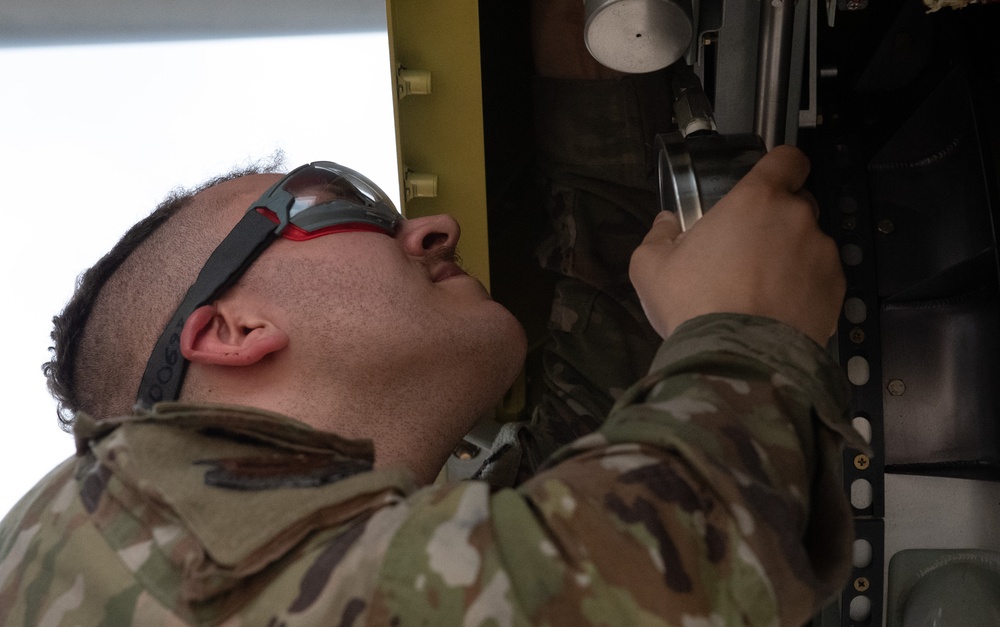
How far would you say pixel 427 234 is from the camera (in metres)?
1.29

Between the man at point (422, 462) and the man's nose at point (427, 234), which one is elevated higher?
the man's nose at point (427, 234)

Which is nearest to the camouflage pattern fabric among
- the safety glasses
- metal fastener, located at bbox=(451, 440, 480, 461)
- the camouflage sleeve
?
the camouflage sleeve

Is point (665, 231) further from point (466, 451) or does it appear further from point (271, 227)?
point (466, 451)

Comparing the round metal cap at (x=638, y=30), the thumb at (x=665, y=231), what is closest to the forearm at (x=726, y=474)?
the thumb at (x=665, y=231)

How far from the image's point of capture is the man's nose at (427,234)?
1261mm

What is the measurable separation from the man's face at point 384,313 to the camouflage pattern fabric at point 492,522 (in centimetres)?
24

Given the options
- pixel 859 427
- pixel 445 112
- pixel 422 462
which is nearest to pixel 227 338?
pixel 422 462

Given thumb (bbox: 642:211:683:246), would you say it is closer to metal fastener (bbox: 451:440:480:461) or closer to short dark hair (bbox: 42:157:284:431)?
short dark hair (bbox: 42:157:284:431)

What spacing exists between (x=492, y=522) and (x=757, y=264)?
32cm

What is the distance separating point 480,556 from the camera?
2.31 feet

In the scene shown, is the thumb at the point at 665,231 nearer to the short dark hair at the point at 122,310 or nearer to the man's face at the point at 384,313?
the man's face at the point at 384,313

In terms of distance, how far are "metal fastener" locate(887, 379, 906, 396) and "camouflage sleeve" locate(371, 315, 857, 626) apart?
458 mm

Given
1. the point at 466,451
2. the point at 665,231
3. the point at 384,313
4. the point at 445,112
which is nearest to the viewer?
the point at 665,231

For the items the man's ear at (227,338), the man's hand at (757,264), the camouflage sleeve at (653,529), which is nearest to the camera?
the camouflage sleeve at (653,529)
